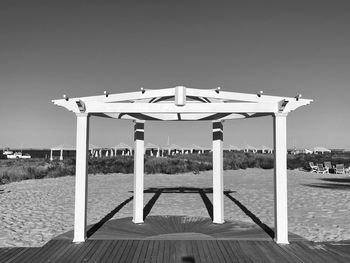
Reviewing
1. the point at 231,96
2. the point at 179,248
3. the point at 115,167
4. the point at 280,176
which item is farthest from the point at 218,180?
the point at 115,167

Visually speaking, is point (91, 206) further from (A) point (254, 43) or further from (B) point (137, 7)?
(A) point (254, 43)

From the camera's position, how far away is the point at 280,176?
5.41 m

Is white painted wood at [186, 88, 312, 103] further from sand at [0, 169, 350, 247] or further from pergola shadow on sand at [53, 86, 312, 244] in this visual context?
sand at [0, 169, 350, 247]

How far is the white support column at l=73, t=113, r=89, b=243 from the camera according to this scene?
5422 mm

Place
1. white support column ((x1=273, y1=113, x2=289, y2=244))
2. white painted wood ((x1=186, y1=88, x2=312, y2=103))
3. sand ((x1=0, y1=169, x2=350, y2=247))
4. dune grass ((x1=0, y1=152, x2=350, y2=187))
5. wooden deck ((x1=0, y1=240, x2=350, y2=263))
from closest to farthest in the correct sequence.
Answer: wooden deck ((x1=0, y1=240, x2=350, y2=263)) < white support column ((x1=273, y1=113, x2=289, y2=244)) < white painted wood ((x1=186, y1=88, x2=312, y2=103)) < sand ((x1=0, y1=169, x2=350, y2=247)) < dune grass ((x1=0, y1=152, x2=350, y2=187))

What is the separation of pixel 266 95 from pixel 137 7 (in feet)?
39.0

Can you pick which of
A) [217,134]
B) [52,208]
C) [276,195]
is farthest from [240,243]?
[52,208]

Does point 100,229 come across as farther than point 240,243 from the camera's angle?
Yes

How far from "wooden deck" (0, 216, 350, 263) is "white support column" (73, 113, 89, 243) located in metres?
0.26

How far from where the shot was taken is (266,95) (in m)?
5.71

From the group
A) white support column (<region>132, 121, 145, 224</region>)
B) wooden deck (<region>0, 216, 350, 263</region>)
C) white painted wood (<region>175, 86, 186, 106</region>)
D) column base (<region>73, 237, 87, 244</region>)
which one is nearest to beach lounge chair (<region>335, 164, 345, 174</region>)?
wooden deck (<region>0, 216, 350, 263</region>)

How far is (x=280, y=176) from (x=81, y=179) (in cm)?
359

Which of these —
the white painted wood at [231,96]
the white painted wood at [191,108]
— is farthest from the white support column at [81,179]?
the white painted wood at [231,96]

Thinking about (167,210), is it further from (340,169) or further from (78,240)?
(340,169)
